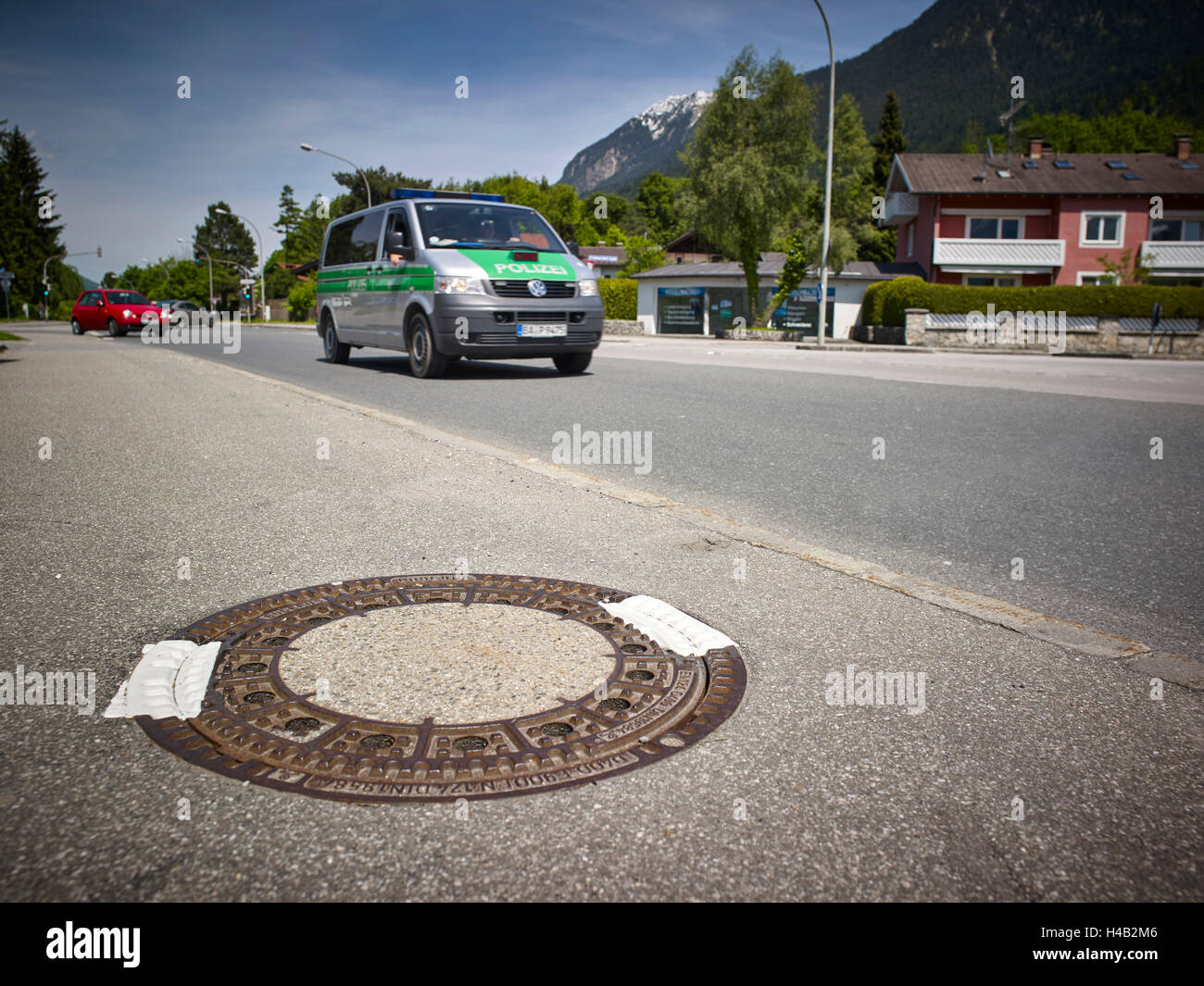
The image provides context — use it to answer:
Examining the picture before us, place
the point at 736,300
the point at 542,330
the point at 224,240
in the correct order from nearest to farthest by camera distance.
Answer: the point at 542,330
the point at 736,300
the point at 224,240

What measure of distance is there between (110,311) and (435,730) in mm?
34842

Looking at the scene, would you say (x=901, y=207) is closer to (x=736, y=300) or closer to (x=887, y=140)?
(x=736, y=300)

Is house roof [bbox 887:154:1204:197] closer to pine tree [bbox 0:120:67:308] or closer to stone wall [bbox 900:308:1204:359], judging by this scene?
stone wall [bbox 900:308:1204:359]

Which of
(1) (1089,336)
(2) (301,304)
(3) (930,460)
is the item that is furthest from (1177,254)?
(2) (301,304)

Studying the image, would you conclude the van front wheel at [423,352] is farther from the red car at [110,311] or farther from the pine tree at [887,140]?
the pine tree at [887,140]

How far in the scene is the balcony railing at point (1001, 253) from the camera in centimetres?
4434

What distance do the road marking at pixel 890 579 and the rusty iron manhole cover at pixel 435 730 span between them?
104 centimetres

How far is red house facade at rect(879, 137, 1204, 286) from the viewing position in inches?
1747

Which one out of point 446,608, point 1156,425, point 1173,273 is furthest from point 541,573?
point 1173,273

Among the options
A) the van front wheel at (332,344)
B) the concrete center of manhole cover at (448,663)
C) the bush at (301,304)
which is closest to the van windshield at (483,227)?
the van front wheel at (332,344)

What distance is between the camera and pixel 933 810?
1952mm

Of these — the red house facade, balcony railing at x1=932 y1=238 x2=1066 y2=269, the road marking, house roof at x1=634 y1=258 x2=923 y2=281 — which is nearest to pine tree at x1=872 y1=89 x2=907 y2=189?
house roof at x1=634 y1=258 x2=923 y2=281

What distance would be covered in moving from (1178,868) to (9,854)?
2359 millimetres

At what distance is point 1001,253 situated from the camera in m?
44.5
